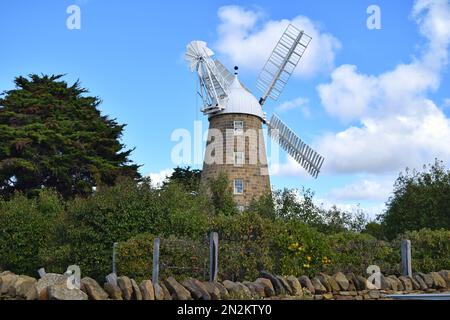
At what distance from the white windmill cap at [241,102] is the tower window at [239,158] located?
2196mm

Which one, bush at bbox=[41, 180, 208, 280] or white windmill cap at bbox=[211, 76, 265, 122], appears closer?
bush at bbox=[41, 180, 208, 280]

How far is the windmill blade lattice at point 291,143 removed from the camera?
102 feet

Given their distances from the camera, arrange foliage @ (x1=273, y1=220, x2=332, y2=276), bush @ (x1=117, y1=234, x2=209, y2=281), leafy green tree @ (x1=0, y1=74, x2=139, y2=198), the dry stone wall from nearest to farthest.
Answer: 1. the dry stone wall
2. bush @ (x1=117, y1=234, x2=209, y2=281)
3. foliage @ (x1=273, y1=220, x2=332, y2=276)
4. leafy green tree @ (x1=0, y1=74, x2=139, y2=198)

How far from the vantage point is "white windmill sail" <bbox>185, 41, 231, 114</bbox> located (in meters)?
30.0

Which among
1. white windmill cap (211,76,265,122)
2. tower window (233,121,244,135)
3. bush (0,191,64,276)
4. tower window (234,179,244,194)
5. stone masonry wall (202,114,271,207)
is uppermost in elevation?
white windmill cap (211,76,265,122)

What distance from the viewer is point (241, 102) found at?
2966cm

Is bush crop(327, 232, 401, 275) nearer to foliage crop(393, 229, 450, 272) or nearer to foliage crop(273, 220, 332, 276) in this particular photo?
foliage crop(273, 220, 332, 276)

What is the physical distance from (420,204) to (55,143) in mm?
18413

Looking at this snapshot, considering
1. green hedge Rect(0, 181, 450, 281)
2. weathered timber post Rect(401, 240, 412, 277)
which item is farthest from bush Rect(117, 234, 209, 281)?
weathered timber post Rect(401, 240, 412, 277)

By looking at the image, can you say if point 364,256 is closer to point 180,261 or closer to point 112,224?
point 180,261

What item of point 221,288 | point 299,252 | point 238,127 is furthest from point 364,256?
point 238,127

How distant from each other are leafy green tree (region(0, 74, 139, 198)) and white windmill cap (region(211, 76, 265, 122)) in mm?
6515

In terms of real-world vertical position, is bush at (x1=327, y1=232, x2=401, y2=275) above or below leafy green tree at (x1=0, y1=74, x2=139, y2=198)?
below

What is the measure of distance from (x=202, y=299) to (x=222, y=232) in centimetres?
441
